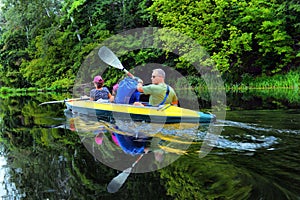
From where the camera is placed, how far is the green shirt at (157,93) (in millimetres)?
5930

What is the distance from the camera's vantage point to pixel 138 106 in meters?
6.25

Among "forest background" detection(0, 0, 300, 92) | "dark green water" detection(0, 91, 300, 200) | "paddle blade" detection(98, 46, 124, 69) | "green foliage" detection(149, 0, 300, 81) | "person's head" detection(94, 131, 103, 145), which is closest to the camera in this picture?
"dark green water" detection(0, 91, 300, 200)

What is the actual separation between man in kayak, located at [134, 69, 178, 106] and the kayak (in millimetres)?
221

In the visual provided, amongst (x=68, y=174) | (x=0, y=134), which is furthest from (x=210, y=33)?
(x=68, y=174)

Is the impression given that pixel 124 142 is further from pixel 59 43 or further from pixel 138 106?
pixel 59 43

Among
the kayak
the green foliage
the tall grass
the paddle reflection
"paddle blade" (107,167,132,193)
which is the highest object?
the green foliage

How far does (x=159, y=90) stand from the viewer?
599 centimetres

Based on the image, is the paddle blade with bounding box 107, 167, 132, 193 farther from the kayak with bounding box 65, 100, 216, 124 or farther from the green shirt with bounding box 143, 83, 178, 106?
the green shirt with bounding box 143, 83, 178, 106

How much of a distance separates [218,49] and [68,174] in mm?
14783

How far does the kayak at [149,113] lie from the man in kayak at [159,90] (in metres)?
0.22

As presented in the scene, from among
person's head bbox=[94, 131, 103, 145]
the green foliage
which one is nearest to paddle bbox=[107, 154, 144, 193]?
person's head bbox=[94, 131, 103, 145]

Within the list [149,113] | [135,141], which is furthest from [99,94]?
[135,141]

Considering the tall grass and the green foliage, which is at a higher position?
the green foliage

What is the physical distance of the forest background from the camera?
1546 centimetres
